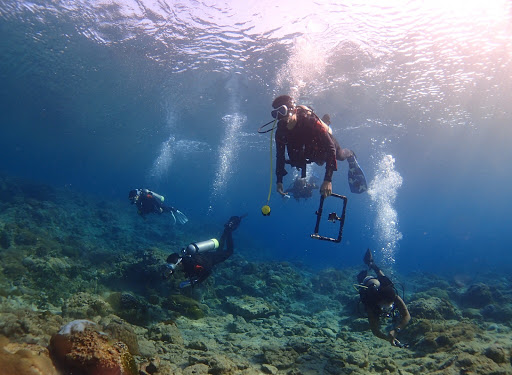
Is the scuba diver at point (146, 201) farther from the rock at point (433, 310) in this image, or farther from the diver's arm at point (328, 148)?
the rock at point (433, 310)

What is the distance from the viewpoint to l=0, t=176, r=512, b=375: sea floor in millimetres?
3529

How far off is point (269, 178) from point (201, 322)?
12089mm

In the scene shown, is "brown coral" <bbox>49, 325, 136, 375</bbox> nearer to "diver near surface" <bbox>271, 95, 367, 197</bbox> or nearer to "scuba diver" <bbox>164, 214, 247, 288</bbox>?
"scuba diver" <bbox>164, 214, 247, 288</bbox>

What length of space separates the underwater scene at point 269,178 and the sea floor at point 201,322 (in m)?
0.04

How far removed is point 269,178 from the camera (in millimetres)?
18391

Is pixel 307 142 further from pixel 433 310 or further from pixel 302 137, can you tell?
pixel 433 310

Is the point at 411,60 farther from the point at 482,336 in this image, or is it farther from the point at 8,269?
the point at 8,269

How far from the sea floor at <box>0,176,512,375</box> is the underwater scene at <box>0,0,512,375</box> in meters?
0.04

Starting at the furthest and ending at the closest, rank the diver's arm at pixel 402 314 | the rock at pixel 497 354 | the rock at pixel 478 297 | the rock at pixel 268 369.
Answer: the rock at pixel 478 297 < the diver's arm at pixel 402 314 < the rock at pixel 497 354 < the rock at pixel 268 369

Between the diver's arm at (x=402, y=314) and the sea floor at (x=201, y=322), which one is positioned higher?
the diver's arm at (x=402, y=314)

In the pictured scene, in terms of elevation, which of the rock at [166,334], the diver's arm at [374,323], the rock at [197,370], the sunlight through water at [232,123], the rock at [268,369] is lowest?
the rock at [166,334]

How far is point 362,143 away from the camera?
100ft

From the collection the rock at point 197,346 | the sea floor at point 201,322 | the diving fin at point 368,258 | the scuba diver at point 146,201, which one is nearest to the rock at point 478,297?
the sea floor at point 201,322

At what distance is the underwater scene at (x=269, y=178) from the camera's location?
4773 mm
